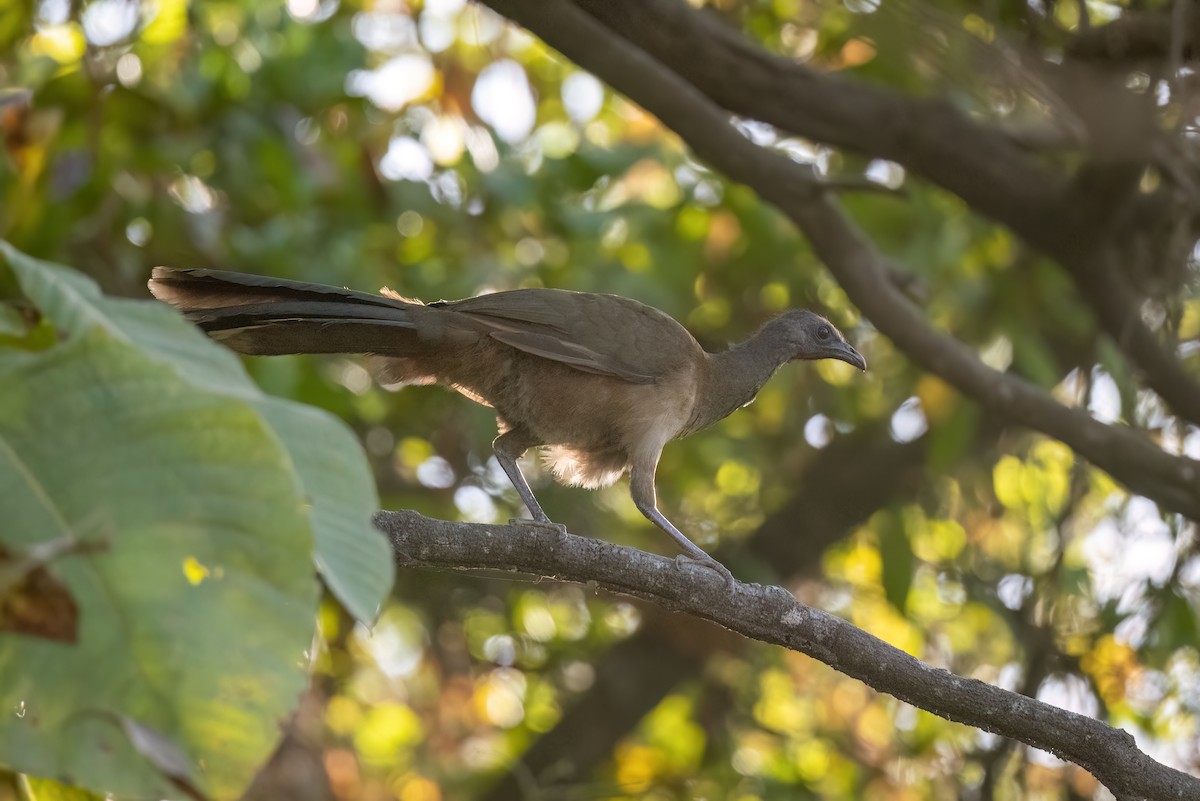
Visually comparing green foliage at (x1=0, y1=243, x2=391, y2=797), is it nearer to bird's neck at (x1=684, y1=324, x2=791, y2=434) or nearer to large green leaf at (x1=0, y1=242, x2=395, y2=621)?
large green leaf at (x1=0, y1=242, x2=395, y2=621)

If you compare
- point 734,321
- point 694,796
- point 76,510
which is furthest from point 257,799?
point 76,510

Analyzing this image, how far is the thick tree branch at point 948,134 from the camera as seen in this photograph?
386 cm

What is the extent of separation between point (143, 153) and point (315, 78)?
2.21 feet

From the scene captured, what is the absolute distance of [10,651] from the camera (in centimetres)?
113

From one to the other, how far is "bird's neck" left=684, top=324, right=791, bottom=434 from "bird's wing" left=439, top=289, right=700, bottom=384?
0.57 ft

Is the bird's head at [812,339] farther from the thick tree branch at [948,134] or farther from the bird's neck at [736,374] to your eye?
the thick tree branch at [948,134]

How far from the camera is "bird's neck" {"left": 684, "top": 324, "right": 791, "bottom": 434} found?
13.7ft

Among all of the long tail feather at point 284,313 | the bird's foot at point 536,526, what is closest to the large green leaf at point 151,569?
the long tail feather at point 284,313

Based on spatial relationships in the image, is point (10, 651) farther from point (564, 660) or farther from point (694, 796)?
point (564, 660)

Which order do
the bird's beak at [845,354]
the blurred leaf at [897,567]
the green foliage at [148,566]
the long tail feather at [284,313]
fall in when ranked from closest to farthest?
the green foliage at [148,566], the long tail feather at [284,313], the bird's beak at [845,354], the blurred leaf at [897,567]

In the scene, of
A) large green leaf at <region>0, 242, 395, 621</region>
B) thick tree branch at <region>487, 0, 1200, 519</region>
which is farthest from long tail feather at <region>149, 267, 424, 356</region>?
large green leaf at <region>0, 242, 395, 621</region>

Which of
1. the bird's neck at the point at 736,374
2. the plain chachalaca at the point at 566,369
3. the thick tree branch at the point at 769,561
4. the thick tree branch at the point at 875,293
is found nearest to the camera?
the plain chachalaca at the point at 566,369

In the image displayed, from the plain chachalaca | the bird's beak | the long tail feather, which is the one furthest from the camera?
the bird's beak

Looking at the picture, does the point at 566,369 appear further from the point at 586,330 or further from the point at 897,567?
the point at 897,567
